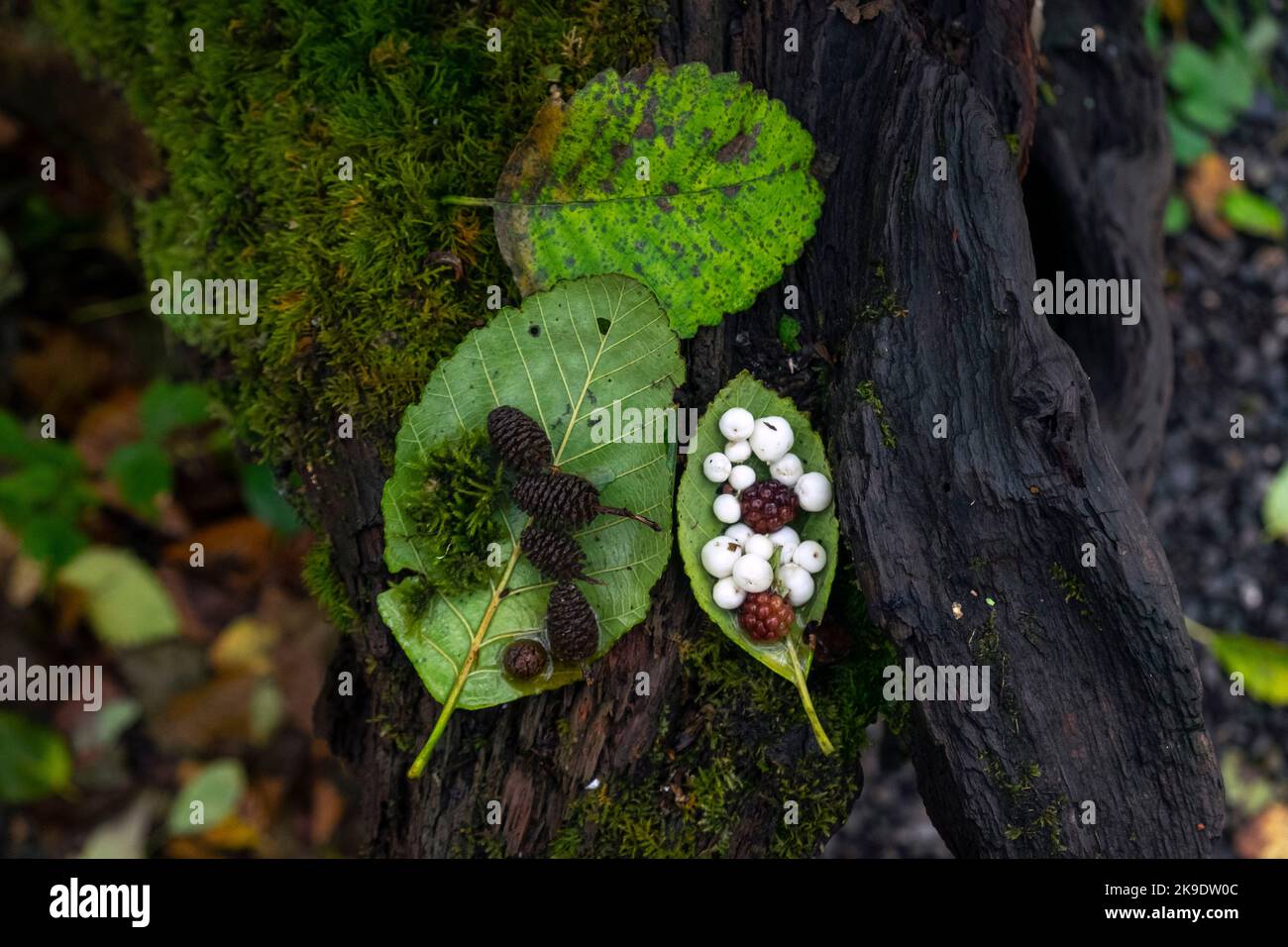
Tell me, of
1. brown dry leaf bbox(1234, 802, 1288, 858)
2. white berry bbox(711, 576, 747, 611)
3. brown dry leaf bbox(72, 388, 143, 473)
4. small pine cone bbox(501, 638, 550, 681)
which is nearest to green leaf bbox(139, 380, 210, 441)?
brown dry leaf bbox(72, 388, 143, 473)

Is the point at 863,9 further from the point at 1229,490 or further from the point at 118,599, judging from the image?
the point at 118,599

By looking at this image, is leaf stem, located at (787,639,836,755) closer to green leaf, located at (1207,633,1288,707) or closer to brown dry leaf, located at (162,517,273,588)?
green leaf, located at (1207,633,1288,707)

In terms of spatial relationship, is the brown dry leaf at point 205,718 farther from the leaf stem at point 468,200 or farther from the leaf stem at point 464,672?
the leaf stem at point 468,200

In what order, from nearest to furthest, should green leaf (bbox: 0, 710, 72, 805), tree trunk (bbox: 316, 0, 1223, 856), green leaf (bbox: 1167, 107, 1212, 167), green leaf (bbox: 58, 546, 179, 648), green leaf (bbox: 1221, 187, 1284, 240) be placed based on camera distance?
tree trunk (bbox: 316, 0, 1223, 856), green leaf (bbox: 0, 710, 72, 805), green leaf (bbox: 58, 546, 179, 648), green leaf (bbox: 1167, 107, 1212, 167), green leaf (bbox: 1221, 187, 1284, 240)

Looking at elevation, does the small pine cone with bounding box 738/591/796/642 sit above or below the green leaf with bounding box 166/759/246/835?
above
